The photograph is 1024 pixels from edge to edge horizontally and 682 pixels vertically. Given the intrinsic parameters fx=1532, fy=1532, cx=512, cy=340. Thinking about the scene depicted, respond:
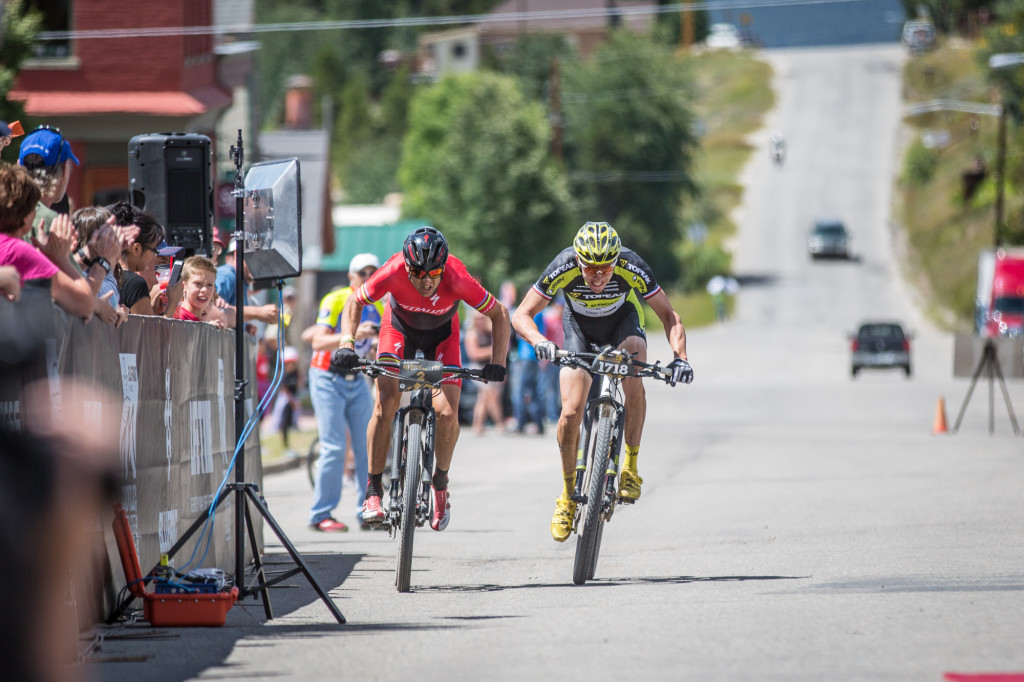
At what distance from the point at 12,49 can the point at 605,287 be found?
45.4ft

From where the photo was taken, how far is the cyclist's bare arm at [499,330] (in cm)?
981

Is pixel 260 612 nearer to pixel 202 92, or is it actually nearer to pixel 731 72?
pixel 202 92

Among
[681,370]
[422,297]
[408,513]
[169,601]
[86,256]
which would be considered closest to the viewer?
[86,256]

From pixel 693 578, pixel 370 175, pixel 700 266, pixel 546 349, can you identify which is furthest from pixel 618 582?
pixel 370 175

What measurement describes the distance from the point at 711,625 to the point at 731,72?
404ft

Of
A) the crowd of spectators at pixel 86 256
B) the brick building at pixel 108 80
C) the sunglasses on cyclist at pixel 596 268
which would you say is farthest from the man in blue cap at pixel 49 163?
the brick building at pixel 108 80

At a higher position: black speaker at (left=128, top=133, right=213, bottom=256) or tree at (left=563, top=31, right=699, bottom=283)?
tree at (left=563, top=31, right=699, bottom=283)

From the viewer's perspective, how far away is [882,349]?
4281 centimetres

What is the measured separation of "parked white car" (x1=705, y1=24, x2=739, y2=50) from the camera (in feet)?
464

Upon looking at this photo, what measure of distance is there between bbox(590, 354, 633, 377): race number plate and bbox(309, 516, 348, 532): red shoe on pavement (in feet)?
13.2

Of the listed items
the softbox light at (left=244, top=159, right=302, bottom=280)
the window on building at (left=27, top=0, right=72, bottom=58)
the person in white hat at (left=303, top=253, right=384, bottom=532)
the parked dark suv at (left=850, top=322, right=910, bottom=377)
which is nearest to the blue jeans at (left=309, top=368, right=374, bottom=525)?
the person in white hat at (left=303, top=253, right=384, bottom=532)

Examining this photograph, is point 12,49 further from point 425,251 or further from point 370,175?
point 370,175

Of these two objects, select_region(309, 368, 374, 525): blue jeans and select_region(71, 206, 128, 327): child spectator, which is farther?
select_region(309, 368, 374, 525): blue jeans

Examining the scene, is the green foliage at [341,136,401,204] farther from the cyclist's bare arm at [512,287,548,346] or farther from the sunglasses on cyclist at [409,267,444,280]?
the sunglasses on cyclist at [409,267,444,280]
